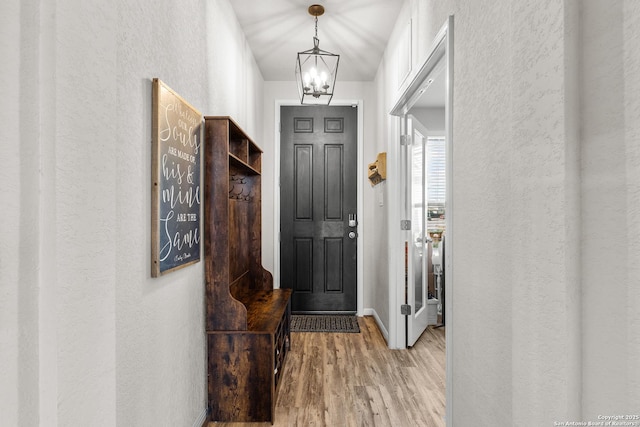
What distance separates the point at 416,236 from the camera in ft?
10.7

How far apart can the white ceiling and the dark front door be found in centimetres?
65

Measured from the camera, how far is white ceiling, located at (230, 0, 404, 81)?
263cm

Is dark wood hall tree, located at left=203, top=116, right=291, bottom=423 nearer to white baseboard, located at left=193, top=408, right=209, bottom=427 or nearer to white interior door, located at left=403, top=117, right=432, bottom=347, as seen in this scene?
white baseboard, located at left=193, top=408, right=209, bottom=427

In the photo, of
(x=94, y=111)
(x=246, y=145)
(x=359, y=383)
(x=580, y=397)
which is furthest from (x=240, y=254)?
(x=580, y=397)

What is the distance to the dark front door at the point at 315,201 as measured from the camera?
4.00 metres

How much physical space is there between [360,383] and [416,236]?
4.51 feet

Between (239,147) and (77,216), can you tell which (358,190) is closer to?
(239,147)

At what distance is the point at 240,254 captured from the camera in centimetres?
266

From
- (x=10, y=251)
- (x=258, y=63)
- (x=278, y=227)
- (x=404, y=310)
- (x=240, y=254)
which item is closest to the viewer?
(x=10, y=251)

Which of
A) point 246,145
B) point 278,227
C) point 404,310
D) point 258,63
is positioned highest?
point 258,63

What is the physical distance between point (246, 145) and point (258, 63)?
1.45 m

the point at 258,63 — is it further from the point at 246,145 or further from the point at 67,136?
the point at 67,136

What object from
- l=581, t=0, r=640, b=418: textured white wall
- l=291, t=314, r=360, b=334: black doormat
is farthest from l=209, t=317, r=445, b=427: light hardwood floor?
l=581, t=0, r=640, b=418: textured white wall

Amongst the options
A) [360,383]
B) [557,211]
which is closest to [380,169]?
[360,383]
